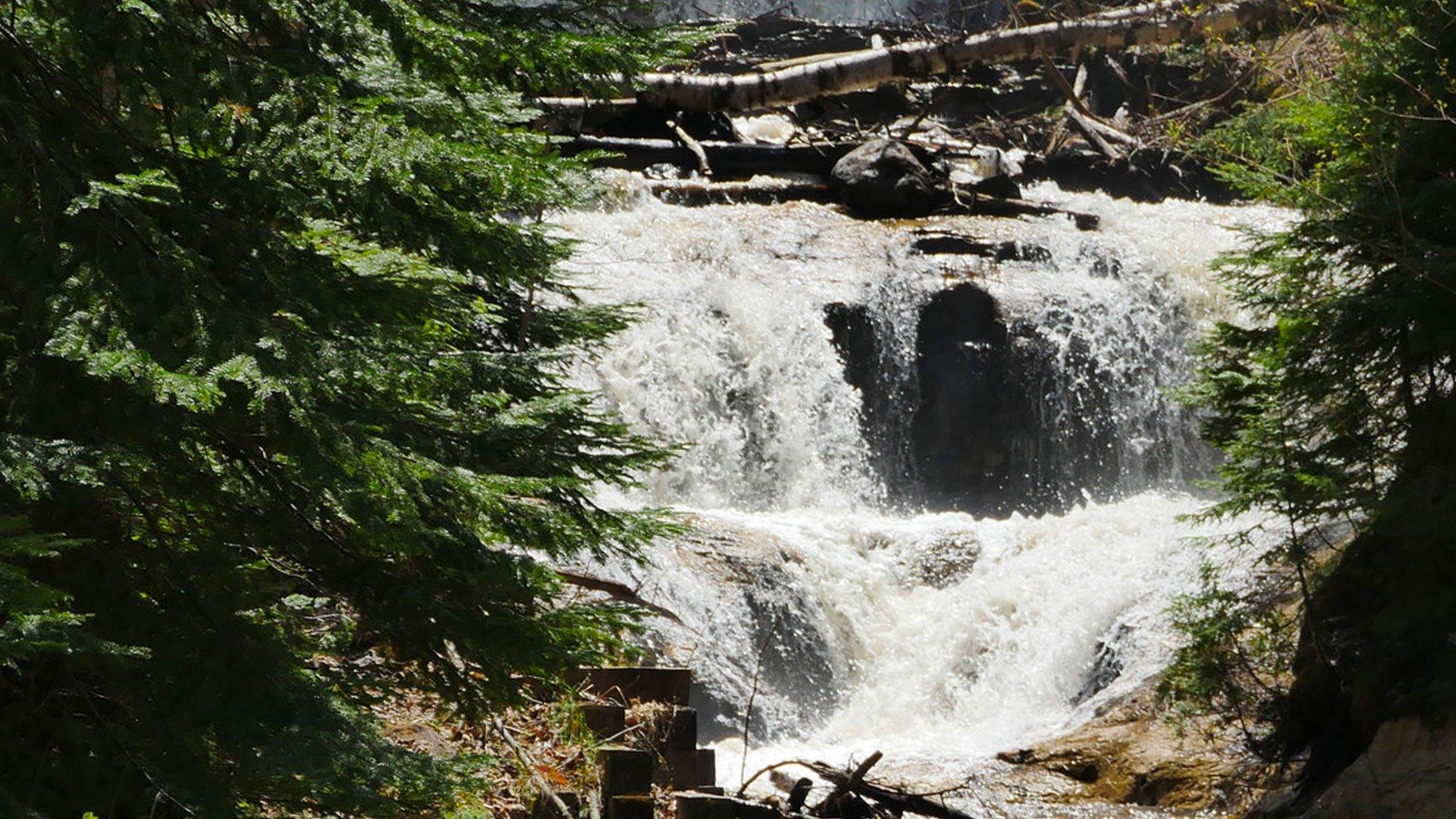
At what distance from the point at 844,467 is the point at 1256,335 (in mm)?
7947

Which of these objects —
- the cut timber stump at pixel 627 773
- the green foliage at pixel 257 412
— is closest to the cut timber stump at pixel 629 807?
the cut timber stump at pixel 627 773

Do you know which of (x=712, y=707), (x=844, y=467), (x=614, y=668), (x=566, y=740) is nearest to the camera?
(x=566, y=740)

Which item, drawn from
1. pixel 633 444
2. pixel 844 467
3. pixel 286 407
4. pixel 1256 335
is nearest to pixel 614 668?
pixel 633 444

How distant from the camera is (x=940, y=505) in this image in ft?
58.3

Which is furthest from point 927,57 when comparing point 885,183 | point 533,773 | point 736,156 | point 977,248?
point 533,773

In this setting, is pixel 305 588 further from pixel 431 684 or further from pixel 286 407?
pixel 286 407

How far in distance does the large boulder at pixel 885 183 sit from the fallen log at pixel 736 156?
895 millimetres

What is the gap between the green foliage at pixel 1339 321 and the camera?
27.0 ft

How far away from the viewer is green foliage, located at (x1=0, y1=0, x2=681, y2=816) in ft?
10.5

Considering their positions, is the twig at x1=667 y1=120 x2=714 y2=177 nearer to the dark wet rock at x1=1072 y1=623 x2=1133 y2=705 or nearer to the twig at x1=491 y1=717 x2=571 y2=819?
the dark wet rock at x1=1072 y1=623 x2=1133 y2=705

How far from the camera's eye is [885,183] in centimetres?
1969

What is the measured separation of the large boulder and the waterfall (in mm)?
512

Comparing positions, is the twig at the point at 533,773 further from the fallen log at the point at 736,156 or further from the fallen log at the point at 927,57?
the fallen log at the point at 736,156

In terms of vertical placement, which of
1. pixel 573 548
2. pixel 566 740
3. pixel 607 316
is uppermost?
pixel 607 316
